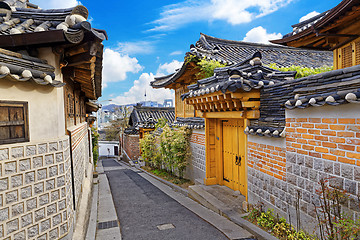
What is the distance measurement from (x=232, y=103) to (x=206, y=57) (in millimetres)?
3940

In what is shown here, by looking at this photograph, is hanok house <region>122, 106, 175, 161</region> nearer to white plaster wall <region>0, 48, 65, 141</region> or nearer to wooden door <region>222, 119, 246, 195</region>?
wooden door <region>222, 119, 246, 195</region>

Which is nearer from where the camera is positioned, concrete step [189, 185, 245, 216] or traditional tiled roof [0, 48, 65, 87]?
traditional tiled roof [0, 48, 65, 87]

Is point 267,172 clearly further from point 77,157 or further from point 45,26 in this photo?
point 45,26

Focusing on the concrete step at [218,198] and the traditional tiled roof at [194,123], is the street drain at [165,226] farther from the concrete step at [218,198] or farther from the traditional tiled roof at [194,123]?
the traditional tiled roof at [194,123]

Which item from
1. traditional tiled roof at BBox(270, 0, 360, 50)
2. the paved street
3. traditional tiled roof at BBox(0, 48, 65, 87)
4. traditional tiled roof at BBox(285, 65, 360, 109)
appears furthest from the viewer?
the paved street

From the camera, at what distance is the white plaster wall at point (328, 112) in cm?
335

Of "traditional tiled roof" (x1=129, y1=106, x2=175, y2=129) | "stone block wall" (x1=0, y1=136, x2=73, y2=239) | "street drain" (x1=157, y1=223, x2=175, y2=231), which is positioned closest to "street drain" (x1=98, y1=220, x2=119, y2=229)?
"street drain" (x1=157, y1=223, x2=175, y2=231)

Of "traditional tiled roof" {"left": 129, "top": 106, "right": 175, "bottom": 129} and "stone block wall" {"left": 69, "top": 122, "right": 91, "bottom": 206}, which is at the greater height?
"traditional tiled roof" {"left": 129, "top": 106, "right": 175, "bottom": 129}

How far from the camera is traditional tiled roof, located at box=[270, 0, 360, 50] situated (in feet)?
16.0

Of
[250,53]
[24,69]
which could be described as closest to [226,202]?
[24,69]

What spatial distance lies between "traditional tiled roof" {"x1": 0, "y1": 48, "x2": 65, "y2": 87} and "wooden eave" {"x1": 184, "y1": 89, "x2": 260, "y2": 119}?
13.6ft

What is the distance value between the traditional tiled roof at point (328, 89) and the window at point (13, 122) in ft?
14.4

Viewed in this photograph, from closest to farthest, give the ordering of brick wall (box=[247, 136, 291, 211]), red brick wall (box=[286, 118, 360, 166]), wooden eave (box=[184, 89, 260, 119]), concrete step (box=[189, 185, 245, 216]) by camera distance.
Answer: red brick wall (box=[286, 118, 360, 166]), brick wall (box=[247, 136, 291, 211]), wooden eave (box=[184, 89, 260, 119]), concrete step (box=[189, 185, 245, 216])

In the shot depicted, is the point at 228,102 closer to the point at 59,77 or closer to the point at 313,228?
the point at 313,228
